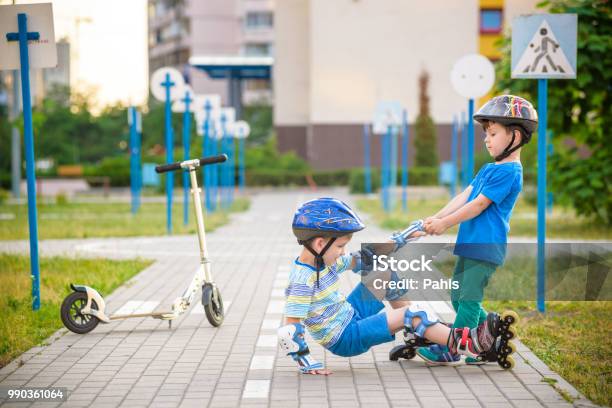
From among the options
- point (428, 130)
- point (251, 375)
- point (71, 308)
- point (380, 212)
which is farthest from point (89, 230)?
point (428, 130)

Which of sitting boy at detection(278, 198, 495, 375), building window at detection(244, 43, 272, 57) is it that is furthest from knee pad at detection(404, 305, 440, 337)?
building window at detection(244, 43, 272, 57)

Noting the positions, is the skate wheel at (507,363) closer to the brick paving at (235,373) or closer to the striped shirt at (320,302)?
the brick paving at (235,373)

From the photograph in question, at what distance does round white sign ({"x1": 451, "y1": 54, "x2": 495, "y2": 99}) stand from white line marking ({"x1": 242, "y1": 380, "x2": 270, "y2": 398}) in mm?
6645

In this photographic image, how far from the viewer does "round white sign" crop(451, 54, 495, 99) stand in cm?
1208

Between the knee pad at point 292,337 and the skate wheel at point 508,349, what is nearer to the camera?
the knee pad at point 292,337

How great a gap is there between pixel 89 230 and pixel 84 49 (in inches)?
1230

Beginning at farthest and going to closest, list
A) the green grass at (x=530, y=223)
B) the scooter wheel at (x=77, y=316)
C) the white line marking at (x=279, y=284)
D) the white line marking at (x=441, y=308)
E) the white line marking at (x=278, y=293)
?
the green grass at (x=530, y=223)
the white line marking at (x=279, y=284)
the white line marking at (x=278, y=293)
the white line marking at (x=441, y=308)
the scooter wheel at (x=77, y=316)

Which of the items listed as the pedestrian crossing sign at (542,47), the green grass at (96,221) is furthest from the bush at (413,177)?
the pedestrian crossing sign at (542,47)

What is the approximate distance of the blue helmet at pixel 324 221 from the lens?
20.4 feet

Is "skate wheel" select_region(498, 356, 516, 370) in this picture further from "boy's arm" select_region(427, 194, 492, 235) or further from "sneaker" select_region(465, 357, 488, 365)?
"boy's arm" select_region(427, 194, 492, 235)

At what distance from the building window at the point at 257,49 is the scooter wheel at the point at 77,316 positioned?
94.7 metres

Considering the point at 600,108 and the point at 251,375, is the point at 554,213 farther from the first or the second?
the point at 251,375

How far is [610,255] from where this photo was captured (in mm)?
6691

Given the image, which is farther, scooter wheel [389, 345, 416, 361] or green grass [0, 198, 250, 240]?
green grass [0, 198, 250, 240]
